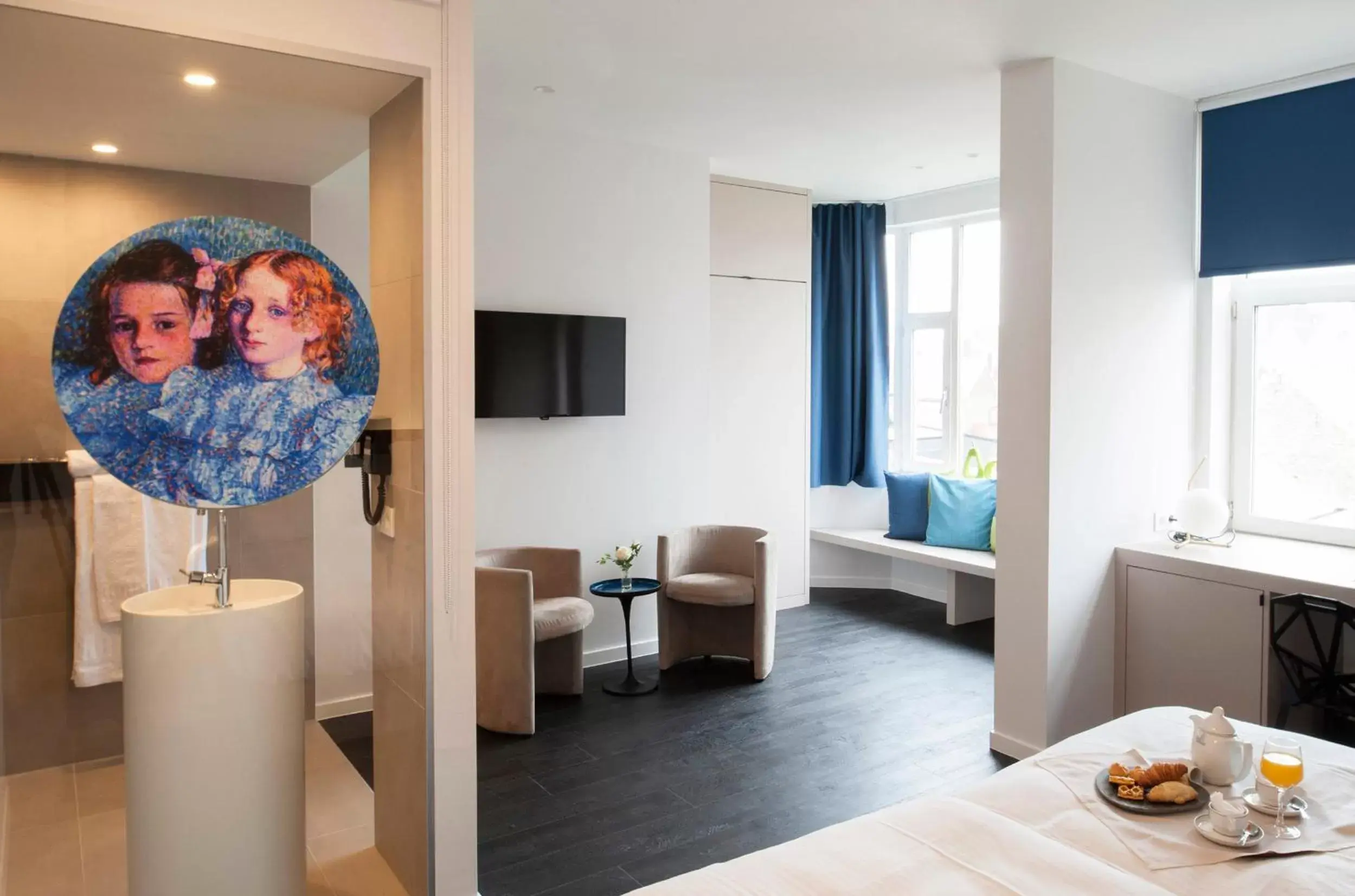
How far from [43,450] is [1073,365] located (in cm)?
→ 343

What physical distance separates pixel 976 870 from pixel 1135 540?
2.81 meters

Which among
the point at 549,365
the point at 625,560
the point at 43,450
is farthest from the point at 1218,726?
the point at 549,365

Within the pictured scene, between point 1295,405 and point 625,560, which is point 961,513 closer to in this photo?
point 1295,405

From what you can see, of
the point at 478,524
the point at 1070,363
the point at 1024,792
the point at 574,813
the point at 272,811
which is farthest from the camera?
the point at 478,524

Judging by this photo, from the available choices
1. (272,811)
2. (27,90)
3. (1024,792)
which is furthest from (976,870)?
(27,90)

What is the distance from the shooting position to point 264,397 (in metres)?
2.10

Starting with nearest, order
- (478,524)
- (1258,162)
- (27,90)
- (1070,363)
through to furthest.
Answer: (27,90) < (1070,363) < (1258,162) < (478,524)

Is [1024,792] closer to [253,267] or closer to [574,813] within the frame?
[574,813]

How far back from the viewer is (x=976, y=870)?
66.7 inches

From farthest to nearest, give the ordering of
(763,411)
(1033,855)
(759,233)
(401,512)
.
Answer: (763,411), (759,233), (401,512), (1033,855)

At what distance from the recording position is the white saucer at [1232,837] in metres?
1.76

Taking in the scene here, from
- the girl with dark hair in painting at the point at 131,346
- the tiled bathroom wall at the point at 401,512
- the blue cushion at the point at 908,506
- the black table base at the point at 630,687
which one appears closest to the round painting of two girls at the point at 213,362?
the girl with dark hair in painting at the point at 131,346

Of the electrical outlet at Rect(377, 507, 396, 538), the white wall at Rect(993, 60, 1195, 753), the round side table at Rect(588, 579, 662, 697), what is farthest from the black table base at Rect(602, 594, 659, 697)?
the electrical outlet at Rect(377, 507, 396, 538)

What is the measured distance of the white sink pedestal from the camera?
6.54 ft
